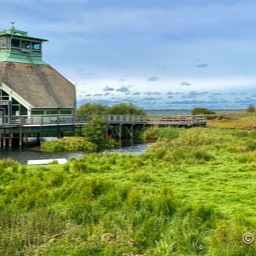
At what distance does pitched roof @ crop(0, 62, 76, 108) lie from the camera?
4881 centimetres

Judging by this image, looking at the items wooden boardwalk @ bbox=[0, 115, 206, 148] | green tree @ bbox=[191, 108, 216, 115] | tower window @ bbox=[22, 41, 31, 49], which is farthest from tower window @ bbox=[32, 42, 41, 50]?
→ green tree @ bbox=[191, 108, 216, 115]

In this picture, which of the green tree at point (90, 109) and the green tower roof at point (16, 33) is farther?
the green tree at point (90, 109)

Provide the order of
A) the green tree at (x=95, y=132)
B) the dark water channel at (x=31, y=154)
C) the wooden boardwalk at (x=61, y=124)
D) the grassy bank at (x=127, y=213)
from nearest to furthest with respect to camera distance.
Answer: the grassy bank at (x=127, y=213) → the dark water channel at (x=31, y=154) → the wooden boardwalk at (x=61, y=124) → the green tree at (x=95, y=132)

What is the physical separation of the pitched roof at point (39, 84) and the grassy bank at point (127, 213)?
3330cm

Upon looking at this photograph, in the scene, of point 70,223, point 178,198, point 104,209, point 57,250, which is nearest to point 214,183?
point 178,198

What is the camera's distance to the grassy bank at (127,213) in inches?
356

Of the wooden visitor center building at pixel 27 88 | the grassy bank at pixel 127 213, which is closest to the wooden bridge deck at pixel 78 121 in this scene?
the wooden visitor center building at pixel 27 88

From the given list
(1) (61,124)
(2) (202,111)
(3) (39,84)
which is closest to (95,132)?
(1) (61,124)

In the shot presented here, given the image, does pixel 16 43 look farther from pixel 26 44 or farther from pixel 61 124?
pixel 61 124

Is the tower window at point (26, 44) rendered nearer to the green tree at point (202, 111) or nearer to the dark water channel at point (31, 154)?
the dark water channel at point (31, 154)

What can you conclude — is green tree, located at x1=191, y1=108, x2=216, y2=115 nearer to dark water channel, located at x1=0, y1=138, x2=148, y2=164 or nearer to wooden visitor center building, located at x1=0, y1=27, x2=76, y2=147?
wooden visitor center building, located at x1=0, y1=27, x2=76, y2=147

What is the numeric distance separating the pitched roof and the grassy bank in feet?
109

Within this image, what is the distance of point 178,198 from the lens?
12.1 m

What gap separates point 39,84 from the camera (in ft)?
170
